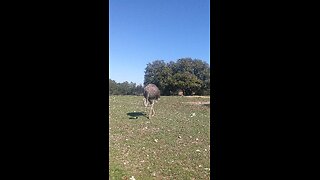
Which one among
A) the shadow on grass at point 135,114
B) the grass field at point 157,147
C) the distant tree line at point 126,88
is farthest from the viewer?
the distant tree line at point 126,88

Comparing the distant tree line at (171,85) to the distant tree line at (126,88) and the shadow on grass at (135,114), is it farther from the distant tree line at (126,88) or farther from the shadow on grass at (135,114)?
the shadow on grass at (135,114)

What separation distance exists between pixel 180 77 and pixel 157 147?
21.7 meters

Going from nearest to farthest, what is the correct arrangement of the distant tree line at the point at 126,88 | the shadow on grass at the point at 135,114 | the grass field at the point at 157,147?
1. the grass field at the point at 157,147
2. the shadow on grass at the point at 135,114
3. the distant tree line at the point at 126,88

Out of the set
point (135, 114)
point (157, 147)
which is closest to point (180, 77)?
point (135, 114)

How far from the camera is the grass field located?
234 inches

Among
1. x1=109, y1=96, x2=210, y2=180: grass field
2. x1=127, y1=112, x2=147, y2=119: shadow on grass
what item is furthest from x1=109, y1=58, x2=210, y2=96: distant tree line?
x1=109, y1=96, x2=210, y2=180: grass field

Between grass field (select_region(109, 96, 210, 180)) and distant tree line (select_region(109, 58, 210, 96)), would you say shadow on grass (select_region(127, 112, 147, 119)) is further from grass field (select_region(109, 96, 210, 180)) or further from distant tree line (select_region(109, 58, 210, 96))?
distant tree line (select_region(109, 58, 210, 96))

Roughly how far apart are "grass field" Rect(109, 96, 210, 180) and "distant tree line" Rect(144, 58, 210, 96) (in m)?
11.9

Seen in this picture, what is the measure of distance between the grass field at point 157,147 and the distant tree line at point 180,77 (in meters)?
11.9

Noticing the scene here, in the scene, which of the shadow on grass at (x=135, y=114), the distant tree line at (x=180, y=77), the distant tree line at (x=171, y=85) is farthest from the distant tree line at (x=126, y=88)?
the shadow on grass at (x=135, y=114)

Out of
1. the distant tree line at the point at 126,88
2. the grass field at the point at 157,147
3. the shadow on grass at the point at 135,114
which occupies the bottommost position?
the grass field at the point at 157,147

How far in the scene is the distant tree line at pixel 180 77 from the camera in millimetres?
28391
